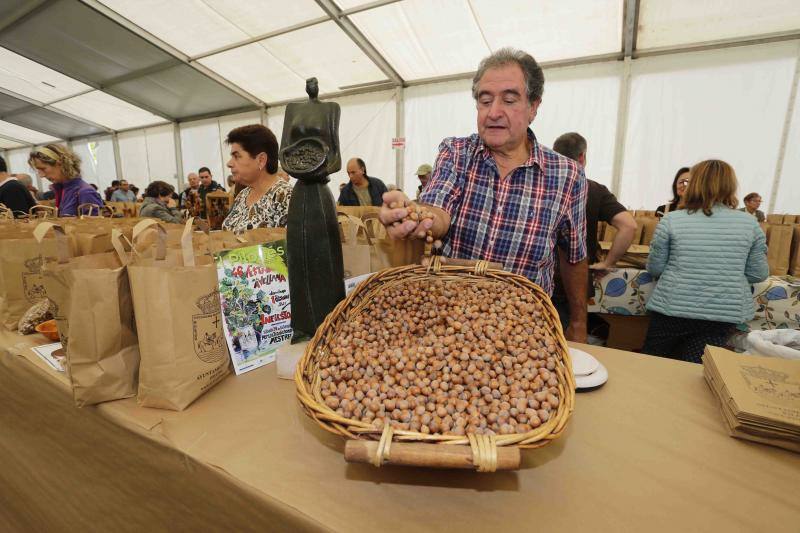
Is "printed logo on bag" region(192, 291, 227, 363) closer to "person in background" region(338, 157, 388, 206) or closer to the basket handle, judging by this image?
the basket handle

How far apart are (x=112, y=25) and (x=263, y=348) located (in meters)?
7.44

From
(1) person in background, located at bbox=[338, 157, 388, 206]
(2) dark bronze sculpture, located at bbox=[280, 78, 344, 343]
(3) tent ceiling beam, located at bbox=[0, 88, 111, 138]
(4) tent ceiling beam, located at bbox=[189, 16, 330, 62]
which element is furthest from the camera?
(3) tent ceiling beam, located at bbox=[0, 88, 111, 138]

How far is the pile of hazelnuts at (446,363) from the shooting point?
→ 0.53 m

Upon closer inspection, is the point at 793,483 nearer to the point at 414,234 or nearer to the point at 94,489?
the point at 414,234

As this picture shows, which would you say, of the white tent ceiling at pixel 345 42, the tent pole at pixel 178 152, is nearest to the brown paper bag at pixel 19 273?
the white tent ceiling at pixel 345 42

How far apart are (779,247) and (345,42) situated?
5448mm

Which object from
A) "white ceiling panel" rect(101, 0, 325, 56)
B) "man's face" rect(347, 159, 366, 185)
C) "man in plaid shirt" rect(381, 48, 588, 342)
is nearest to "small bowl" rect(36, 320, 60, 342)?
"man in plaid shirt" rect(381, 48, 588, 342)

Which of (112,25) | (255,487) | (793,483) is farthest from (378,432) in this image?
(112,25)

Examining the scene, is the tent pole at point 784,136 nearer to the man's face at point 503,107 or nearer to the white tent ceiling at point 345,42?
the white tent ceiling at point 345,42

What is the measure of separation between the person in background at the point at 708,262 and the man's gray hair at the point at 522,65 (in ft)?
3.55

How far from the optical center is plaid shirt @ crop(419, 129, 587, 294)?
3.94 ft

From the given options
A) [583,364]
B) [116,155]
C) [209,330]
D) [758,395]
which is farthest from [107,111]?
[758,395]

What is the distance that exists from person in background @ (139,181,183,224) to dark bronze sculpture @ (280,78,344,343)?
2918 millimetres

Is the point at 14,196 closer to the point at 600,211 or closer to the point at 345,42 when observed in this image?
the point at 345,42
